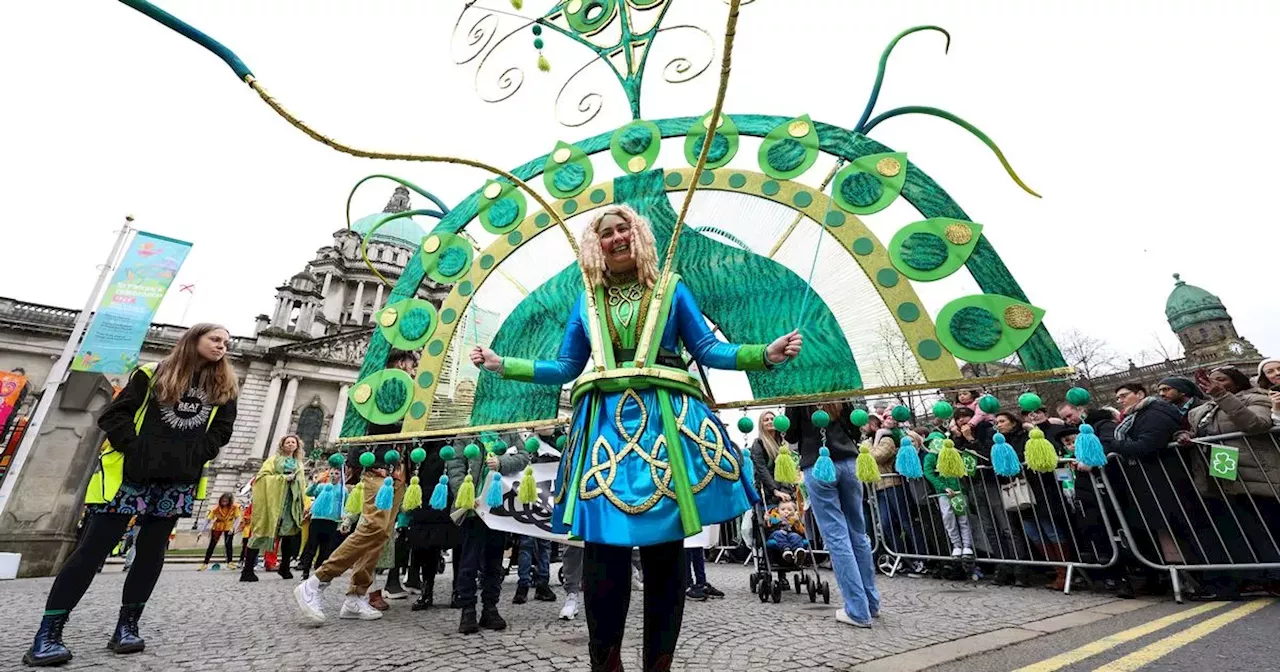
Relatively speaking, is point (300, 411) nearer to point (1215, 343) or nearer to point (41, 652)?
point (41, 652)

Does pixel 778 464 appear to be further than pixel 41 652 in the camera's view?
Yes

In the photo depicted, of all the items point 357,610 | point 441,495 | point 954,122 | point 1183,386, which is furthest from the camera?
point 1183,386

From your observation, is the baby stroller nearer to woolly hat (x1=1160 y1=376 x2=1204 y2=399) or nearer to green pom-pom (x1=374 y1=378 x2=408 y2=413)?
green pom-pom (x1=374 y1=378 x2=408 y2=413)

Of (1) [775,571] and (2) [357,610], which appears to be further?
(1) [775,571]

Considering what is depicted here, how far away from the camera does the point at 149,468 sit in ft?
9.45

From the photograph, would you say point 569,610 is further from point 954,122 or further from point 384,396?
point 954,122

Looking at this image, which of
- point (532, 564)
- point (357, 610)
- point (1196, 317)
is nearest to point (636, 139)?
point (357, 610)

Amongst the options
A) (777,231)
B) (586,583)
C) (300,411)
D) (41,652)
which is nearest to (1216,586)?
(777,231)

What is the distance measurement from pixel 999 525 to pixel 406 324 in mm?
6165

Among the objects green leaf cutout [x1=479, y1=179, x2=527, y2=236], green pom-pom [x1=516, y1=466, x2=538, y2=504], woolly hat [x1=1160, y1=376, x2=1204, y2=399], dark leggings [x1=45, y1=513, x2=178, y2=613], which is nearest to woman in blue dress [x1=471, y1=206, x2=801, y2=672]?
green pom-pom [x1=516, y1=466, x2=538, y2=504]

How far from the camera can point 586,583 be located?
1.78 metres

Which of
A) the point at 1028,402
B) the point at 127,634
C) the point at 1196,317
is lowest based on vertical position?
the point at 127,634

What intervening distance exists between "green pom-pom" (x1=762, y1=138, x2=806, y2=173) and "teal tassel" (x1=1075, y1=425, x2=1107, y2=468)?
2132 mm

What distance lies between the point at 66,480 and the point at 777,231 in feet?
39.3
